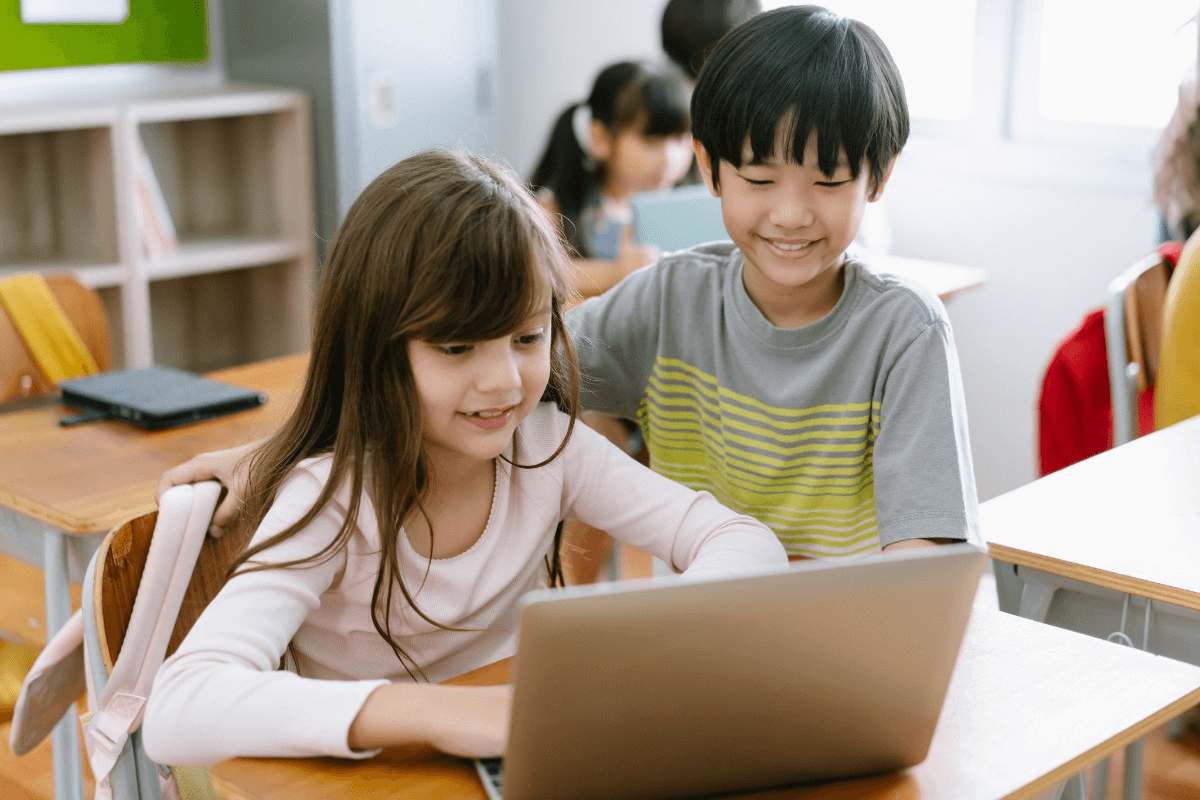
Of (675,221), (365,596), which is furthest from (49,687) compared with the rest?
(675,221)

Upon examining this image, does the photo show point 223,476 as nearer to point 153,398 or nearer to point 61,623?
point 61,623

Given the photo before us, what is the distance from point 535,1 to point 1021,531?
10.7ft

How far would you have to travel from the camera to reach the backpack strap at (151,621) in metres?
1.18

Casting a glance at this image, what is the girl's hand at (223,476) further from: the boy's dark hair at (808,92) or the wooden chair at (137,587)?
the boy's dark hair at (808,92)

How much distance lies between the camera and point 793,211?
1330 millimetres

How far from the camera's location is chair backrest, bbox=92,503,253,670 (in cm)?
117

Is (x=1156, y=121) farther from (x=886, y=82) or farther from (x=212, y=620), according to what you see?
(x=212, y=620)

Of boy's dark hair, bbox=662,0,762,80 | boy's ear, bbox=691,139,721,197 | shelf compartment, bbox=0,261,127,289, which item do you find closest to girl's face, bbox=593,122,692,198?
boy's dark hair, bbox=662,0,762,80

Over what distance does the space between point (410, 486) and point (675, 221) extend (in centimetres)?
175

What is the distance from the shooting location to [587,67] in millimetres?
4266

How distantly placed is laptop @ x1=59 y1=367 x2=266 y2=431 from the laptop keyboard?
118 cm

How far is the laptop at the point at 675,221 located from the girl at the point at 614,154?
0.29 m

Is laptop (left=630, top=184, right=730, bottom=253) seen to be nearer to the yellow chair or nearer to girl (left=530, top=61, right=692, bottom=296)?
girl (left=530, top=61, right=692, bottom=296)

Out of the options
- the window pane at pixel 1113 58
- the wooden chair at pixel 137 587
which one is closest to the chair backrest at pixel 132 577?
the wooden chair at pixel 137 587
